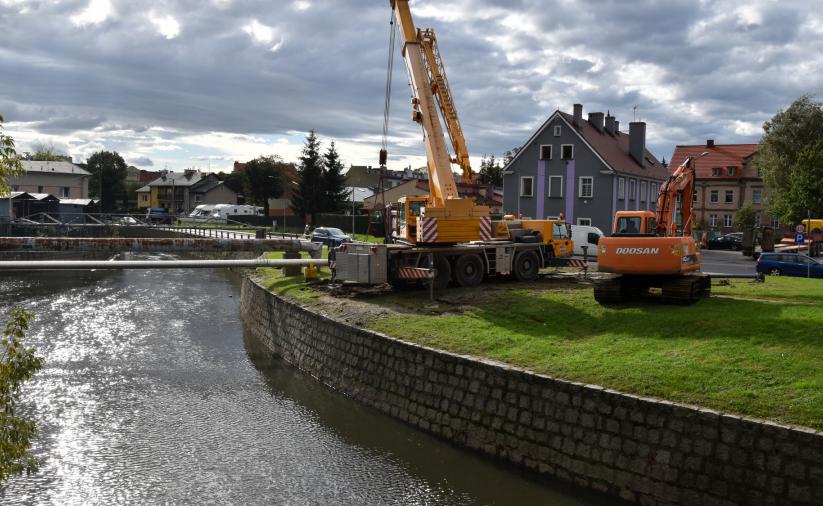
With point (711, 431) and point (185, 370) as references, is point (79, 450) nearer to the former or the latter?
point (185, 370)

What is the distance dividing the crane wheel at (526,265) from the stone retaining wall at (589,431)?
8370mm

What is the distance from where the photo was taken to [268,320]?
78.8 ft

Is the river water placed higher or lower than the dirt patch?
lower

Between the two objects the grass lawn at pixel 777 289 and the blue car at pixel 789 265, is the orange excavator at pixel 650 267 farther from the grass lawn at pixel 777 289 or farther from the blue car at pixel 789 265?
the blue car at pixel 789 265

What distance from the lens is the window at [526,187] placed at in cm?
5344

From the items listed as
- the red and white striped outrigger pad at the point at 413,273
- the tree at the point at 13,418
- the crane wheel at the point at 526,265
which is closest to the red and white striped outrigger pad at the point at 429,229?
the red and white striped outrigger pad at the point at 413,273

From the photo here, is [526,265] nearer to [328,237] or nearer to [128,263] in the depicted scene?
[128,263]

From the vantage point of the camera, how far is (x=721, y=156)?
75250 millimetres

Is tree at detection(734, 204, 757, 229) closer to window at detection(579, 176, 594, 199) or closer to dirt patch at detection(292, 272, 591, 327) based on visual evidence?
window at detection(579, 176, 594, 199)

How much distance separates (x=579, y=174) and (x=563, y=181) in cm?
137

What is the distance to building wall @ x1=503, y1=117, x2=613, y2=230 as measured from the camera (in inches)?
1973

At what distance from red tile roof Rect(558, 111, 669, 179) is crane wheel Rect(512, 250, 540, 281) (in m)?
28.0

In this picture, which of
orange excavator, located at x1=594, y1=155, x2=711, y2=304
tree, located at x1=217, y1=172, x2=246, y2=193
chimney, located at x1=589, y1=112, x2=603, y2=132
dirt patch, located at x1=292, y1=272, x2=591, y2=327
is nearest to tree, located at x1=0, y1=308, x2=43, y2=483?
dirt patch, located at x1=292, y1=272, x2=591, y2=327

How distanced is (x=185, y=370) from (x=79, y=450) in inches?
246
